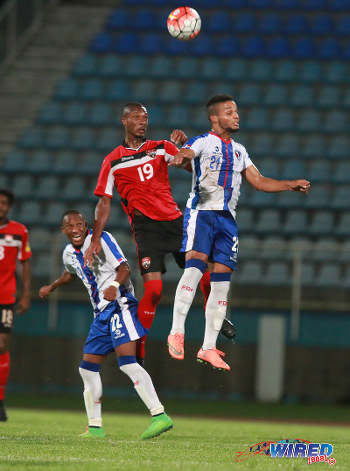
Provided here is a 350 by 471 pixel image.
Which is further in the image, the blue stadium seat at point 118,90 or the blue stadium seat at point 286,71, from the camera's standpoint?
the blue stadium seat at point 118,90

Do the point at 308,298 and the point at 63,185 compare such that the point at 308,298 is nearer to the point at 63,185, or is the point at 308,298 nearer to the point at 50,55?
the point at 63,185

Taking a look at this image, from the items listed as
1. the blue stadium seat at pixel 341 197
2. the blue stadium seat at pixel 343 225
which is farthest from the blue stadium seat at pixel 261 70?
the blue stadium seat at pixel 343 225

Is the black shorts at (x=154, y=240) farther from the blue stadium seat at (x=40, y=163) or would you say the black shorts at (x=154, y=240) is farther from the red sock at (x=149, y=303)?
the blue stadium seat at (x=40, y=163)

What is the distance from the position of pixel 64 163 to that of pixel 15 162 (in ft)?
3.12

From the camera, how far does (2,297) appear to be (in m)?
9.34

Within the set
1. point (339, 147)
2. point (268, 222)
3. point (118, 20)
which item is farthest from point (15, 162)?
point (339, 147)

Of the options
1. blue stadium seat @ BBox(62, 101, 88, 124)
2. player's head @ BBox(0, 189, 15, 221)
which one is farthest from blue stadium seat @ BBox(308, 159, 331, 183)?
player's head @ BBox(0, 189, 15, 221)

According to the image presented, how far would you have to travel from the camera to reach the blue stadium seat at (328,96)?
693 inches

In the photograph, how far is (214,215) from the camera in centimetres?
720

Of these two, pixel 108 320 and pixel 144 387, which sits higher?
pixel 108 320

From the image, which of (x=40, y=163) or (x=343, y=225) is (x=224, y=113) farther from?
(x=40, y=163)

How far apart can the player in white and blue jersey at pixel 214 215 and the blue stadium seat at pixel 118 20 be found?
1357 cm

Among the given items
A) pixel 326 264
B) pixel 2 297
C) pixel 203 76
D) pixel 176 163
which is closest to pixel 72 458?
pixel 176 163

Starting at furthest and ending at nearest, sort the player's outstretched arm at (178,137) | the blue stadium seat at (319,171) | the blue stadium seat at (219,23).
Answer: the blue stadium seat at (219,23)
the blue stadium seat at (319,171)
the player's outstretched arm at (178,137)
